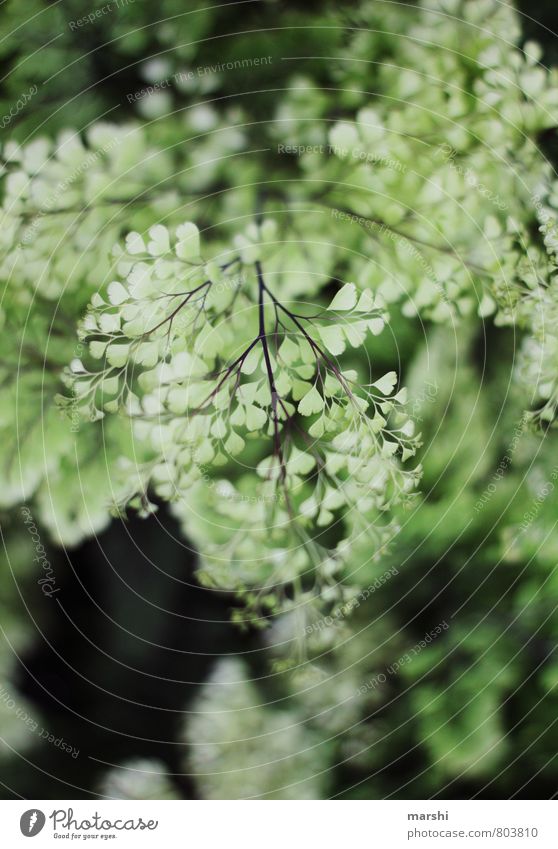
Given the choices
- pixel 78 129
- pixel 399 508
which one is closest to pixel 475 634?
pixel 399 508

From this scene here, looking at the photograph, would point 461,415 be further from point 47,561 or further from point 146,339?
point 47,561

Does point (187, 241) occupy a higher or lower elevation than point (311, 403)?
higher

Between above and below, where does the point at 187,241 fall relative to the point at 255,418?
above

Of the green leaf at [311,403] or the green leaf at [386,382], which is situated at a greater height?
the green leaf at [386,382]

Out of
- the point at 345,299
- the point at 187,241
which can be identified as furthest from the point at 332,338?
the point at 187,241

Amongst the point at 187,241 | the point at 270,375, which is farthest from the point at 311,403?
the point at 187,241

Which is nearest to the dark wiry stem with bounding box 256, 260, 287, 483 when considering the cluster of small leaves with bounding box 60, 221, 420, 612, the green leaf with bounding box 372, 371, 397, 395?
the cluster of small leaves with bounding box 60, 221, 420, 612

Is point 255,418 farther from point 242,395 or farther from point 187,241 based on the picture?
point 187,241

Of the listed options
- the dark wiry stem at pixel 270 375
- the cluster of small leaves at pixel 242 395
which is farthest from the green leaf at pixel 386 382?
the dark wiry stem at pixel 270 375

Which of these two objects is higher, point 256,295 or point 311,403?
point 256,295

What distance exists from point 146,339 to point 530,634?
54 centimetres

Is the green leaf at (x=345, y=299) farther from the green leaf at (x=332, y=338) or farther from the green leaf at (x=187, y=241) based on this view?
the green leaf at (x=187, y=241)

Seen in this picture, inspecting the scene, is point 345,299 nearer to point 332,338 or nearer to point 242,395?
point 332,338

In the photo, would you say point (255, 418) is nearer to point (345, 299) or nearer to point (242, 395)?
point (242, 395)
